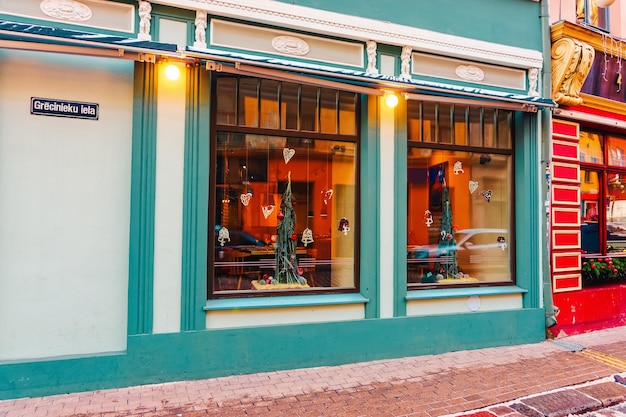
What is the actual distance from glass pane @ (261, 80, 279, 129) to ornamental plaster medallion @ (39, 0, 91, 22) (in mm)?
2100

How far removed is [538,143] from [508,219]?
127 cm

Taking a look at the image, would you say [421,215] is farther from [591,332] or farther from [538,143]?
[591,332]

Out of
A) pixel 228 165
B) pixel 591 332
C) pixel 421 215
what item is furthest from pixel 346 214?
pixel 591 332

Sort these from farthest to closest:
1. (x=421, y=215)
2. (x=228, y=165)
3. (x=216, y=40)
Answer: (x=421, y=215) → (x=228, y=165) → (x=216, y=40)

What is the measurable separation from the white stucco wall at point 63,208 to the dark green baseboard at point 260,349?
220 millimetres

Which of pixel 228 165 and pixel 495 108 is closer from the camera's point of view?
pixel 228 165

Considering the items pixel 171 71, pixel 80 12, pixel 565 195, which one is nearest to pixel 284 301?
pixel 171 71

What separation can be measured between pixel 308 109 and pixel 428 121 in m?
1.88

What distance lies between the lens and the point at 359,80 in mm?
5332

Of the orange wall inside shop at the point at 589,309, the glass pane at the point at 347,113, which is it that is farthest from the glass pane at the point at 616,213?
the glass pane at the point at 347,113

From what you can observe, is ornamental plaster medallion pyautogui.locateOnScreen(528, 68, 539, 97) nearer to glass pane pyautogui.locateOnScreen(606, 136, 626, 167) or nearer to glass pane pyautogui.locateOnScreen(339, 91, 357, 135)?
glass pane pyautogui.locateOnScreen(606, 136, 626, 167)

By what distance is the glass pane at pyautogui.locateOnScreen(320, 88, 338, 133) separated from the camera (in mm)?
5738

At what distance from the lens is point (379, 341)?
5500 mm

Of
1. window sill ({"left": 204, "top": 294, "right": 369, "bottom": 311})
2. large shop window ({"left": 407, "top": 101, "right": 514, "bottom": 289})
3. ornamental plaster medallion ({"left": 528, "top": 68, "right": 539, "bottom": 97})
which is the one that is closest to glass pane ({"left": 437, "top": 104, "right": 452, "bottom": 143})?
large shop window ({"left": 407, "top": 101, "right": 514, "bottom": 289})
